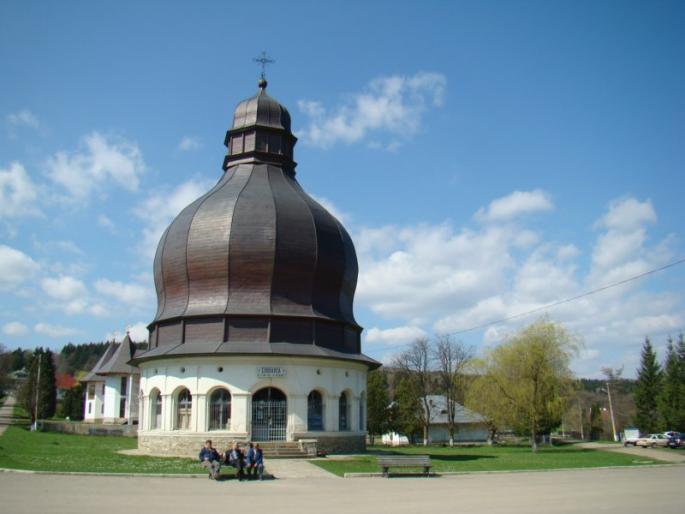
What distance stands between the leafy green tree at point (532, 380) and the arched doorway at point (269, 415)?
57.8ft

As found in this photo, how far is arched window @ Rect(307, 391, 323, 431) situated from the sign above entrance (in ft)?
6.21

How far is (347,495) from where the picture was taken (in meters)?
15.1

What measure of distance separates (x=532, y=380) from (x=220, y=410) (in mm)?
20571

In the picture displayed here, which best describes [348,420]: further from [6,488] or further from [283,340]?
[6,488]

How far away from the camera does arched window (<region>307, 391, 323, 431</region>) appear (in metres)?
28.0

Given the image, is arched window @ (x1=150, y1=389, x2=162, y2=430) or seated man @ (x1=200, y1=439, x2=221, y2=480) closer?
seated man @ (x1=200, y1=439, x2=221, y2=480)

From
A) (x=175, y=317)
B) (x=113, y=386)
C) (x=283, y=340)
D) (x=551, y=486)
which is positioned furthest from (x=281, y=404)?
(x=113, y=386)

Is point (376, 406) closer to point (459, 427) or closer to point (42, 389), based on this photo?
point (459, 427)

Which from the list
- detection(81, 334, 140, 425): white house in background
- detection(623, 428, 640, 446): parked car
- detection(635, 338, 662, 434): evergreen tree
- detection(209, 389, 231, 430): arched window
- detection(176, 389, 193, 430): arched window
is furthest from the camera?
detection(81, 334, 140, 425): white house in background

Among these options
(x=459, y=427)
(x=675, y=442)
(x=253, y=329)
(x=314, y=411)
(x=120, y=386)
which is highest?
(x=253, y=329)

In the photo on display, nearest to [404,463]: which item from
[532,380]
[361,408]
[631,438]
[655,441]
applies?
[361,408]

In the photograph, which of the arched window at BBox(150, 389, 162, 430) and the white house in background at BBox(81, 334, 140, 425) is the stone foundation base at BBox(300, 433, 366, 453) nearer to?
the arched window at BBox(150, 389, 162, 430)

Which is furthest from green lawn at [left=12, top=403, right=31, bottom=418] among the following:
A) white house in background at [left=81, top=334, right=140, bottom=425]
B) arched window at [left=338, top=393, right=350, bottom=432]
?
arched window at [left=338, top=393, right=350, bottom=432]

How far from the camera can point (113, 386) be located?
60812 mm
